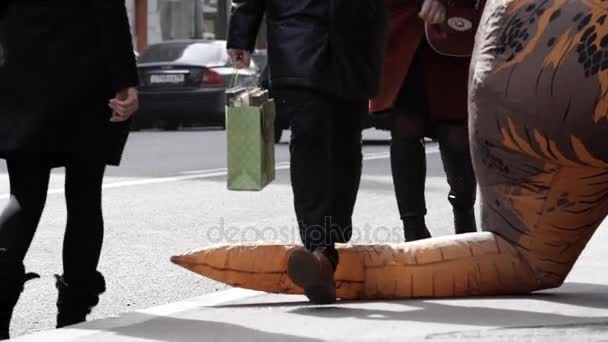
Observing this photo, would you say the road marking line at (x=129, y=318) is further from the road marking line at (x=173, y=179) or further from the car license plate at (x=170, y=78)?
the car license plate at (x=170, y=78)

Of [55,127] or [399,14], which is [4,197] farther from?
[55,127]

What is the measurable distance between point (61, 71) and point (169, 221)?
4912mm

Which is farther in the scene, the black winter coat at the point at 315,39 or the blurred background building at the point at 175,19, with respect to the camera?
the blurred background building at the point at 175,19

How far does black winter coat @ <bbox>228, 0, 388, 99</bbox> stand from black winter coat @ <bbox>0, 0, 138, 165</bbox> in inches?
23.7

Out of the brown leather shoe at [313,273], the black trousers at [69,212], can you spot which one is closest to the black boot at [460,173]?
the brown leather shoe at [313,273]

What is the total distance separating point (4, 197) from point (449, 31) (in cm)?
572

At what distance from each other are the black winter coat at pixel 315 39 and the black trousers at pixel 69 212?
0.76 meters

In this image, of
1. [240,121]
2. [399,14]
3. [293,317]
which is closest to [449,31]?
[399,14]

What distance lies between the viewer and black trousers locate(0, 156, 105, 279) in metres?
5.35

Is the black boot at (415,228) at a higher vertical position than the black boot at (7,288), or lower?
lower

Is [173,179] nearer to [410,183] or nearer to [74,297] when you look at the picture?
[410,183]

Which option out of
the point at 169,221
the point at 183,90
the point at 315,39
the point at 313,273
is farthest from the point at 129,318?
the point at 183,90

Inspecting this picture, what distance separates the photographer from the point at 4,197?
37.8 feet

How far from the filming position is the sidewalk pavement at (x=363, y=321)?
505 centimetres
